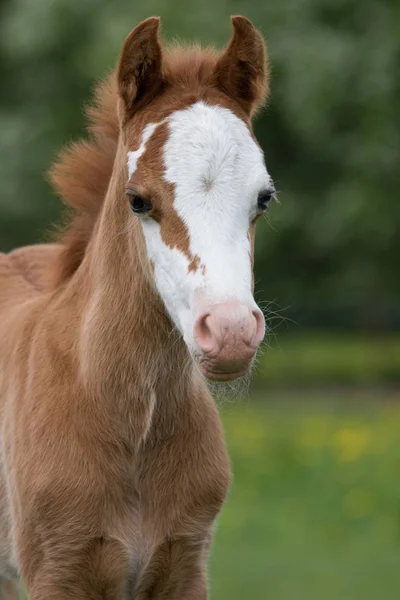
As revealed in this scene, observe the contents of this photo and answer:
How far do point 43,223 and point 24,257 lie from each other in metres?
12.4

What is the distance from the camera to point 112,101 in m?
4.65

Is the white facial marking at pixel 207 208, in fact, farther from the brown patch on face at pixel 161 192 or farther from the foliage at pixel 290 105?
the foliage at pixel 290 105

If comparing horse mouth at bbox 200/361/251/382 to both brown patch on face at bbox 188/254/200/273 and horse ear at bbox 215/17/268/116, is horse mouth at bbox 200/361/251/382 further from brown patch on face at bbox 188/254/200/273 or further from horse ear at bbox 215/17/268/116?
horse ear at bbox 215/17/268/116

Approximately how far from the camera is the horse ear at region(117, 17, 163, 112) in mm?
4012

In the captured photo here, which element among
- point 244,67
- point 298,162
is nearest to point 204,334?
point 244,67

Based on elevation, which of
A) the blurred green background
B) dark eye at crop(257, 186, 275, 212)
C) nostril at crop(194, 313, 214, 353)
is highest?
dark eye at crop(257, 186, 275, 212)

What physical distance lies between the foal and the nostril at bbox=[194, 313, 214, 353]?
0.10 m

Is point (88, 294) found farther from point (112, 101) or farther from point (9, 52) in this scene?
point (9, 52)

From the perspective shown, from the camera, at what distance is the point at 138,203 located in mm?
3900

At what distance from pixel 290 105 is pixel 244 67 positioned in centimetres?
1228

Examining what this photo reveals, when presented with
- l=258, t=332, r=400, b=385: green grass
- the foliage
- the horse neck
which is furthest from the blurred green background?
the horse neck

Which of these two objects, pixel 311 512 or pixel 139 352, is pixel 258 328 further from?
pixel 311 512

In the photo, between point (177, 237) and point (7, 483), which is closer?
point (177, 237)

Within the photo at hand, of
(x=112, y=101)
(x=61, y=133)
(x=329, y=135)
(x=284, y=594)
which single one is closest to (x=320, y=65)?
(x=329, y=135)
